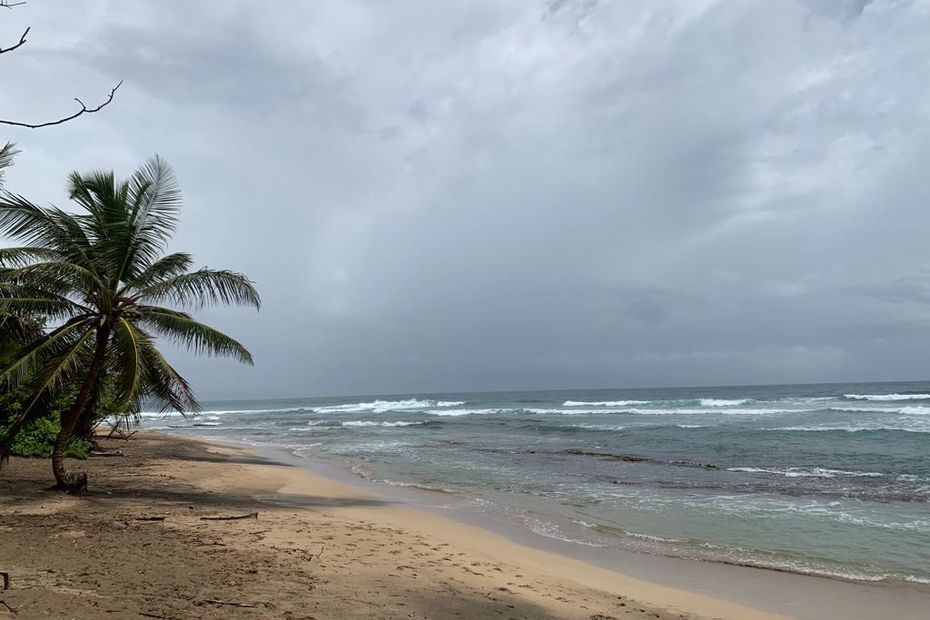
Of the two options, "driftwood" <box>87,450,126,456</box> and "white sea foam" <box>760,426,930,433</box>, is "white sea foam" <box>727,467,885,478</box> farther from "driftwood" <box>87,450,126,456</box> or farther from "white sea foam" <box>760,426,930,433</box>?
"driftwood" <box>87,450,126,456</box>

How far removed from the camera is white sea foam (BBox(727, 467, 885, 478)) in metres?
16.1

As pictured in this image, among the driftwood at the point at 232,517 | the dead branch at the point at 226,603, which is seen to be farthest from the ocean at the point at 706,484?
the dead branch at the point at 226,603

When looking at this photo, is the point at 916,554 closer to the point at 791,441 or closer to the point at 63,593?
the point at 63,593


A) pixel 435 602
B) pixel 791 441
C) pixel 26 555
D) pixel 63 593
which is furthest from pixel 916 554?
pixel 791 441

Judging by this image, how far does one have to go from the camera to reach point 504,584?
20.9 feet

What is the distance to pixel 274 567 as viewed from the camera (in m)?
6.04

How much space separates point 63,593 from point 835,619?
722 centimetres

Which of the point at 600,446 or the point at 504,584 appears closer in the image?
the point at 504,584

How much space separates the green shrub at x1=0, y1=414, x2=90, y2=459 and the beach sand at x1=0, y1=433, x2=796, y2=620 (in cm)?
344

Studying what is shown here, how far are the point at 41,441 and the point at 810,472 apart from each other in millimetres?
20485

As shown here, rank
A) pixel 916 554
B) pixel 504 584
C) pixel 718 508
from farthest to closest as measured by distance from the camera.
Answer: pixel 718 508, pixel 916 554, pixel 504 584

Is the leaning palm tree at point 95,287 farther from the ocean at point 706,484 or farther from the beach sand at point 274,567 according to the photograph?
the ocean at point 706,484

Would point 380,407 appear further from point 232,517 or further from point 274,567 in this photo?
point 274,567

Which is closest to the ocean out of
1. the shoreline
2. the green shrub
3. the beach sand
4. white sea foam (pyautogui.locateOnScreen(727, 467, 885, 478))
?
white sea foam (pyautogui.locateOnScreen(727, 467, 885, 478))
